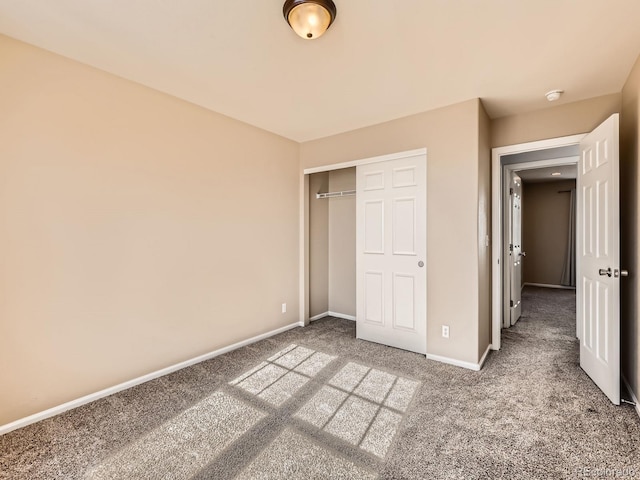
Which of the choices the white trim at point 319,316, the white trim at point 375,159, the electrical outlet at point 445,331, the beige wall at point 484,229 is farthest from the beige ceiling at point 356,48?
the white trim at point 319,316

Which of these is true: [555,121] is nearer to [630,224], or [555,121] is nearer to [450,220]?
[630,224]

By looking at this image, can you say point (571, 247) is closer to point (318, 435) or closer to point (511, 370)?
point (511, 370)

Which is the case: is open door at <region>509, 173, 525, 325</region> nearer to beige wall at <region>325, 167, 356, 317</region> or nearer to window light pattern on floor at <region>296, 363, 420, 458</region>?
beige wall at <region>325, 167, 356, 317</region>

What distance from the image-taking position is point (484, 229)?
3064 millimetres

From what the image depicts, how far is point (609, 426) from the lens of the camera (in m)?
1.94

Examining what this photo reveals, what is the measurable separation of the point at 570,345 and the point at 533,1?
355 centimetres

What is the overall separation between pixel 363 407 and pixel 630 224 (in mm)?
2582

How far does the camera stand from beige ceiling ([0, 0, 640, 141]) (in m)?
1.67

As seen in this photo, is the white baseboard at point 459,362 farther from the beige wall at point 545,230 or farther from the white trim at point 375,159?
the beige wall at point 545,230

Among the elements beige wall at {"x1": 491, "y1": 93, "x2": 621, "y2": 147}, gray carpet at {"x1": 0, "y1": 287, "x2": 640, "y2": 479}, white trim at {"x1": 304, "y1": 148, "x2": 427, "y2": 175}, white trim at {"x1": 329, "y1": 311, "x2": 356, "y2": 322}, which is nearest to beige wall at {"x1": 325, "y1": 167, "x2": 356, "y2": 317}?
white trim at {"x1": 329, "y1": 311, "x2": 356, "y2": 322}

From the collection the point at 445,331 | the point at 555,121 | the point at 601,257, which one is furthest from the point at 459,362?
the point at 555,121

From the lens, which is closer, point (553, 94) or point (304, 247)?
point (553, 94)

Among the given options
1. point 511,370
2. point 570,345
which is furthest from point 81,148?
point 570,345

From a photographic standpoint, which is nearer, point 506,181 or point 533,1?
point 533,1
